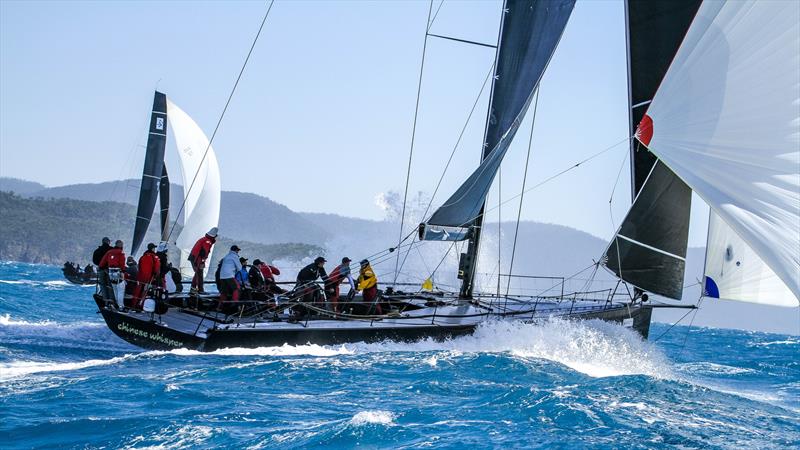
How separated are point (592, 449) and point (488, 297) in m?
11.3

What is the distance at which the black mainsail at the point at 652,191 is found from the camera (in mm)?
17000

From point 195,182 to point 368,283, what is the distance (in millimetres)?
14502

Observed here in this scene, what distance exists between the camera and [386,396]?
12750 millimetres

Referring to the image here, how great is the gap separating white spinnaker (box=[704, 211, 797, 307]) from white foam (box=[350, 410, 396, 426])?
528 centimetres

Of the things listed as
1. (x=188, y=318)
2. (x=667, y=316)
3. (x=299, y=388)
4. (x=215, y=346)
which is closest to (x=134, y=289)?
(x=188, y=318)

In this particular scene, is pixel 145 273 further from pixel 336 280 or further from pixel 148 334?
pixel 336 280

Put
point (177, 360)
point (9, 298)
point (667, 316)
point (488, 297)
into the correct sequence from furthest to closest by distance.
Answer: point (667, 316) → point (9, 298) → point (488, 297) → point (177, 360)

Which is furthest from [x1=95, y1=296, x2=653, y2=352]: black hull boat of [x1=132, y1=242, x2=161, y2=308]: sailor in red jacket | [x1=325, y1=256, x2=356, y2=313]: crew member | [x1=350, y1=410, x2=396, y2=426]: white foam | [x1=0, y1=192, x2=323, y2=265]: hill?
[x1=0, y1=192, x2=323, y2=265]: hill

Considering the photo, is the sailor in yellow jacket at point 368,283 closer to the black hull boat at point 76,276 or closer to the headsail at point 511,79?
the headsail at point 511,79

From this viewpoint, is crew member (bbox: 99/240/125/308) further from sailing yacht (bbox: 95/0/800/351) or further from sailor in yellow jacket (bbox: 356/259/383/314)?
sailor in yellow jacket (bbox: 356/259/383/314)

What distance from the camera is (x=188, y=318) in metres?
17.8

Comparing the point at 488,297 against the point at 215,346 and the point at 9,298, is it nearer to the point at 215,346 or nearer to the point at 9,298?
the point at 215,346

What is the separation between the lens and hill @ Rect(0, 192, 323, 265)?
12900 centimetres

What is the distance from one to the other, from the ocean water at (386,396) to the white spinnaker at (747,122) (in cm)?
324
